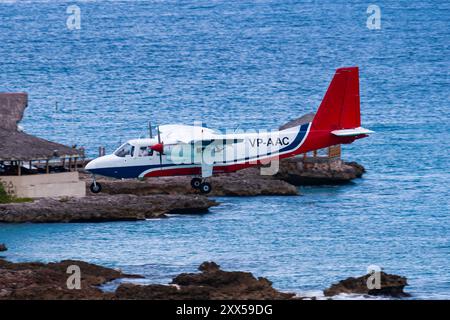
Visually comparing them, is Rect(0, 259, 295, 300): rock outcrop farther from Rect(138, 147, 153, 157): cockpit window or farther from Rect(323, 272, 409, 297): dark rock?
Rect(138, 147, 153, 157): cockpit window

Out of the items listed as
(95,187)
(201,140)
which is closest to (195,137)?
(201,140)

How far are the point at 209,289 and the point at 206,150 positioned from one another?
2256 cm

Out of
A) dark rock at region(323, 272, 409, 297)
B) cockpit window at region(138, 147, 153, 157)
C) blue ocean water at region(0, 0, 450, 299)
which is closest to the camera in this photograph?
dark rock at region(323, 272, 409, 297)

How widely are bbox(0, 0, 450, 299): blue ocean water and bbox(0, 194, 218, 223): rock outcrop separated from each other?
0.48 meters

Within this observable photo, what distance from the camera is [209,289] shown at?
141 ft

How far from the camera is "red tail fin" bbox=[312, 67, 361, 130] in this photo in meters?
67.1

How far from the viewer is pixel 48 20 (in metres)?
197

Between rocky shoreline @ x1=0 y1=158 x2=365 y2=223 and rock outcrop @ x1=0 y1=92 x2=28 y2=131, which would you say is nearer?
rocky shoreline @ x1=0 y1=158 x2=365 y2=223

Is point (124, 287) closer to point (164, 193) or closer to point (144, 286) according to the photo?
point (144, 286)

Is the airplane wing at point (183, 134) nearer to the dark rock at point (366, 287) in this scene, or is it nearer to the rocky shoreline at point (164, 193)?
the rocky shoreline at point (164, 193)

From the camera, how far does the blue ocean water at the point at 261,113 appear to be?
53875mm

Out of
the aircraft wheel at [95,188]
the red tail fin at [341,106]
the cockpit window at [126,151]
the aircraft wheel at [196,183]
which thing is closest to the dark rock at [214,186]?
the aircraft wheel at [196,183]

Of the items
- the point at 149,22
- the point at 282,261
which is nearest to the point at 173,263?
the point at 282,261

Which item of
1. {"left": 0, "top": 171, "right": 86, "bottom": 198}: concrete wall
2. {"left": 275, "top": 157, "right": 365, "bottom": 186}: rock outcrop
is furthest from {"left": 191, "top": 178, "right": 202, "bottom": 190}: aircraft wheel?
{"left": 275, "top": 157, "right": 365, "bottom": 186}: rock outcrop
